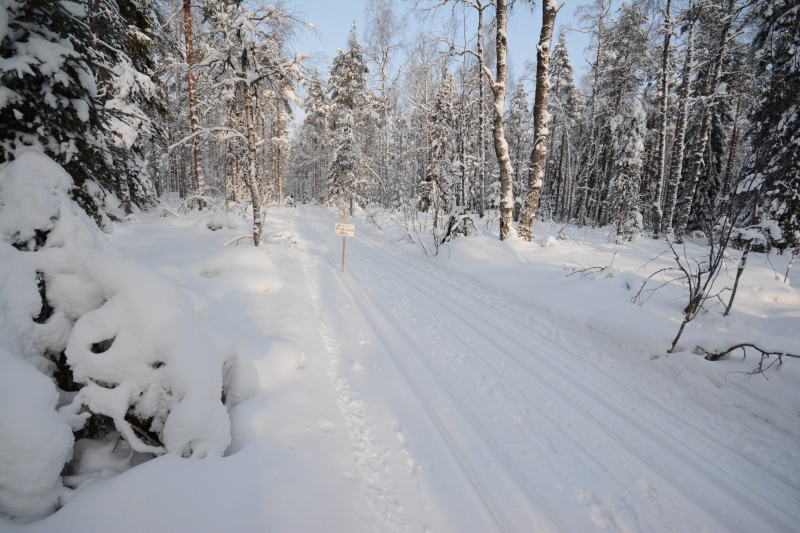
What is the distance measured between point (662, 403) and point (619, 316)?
1853 mm

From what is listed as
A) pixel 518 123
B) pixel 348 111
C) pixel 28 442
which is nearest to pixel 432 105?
pixel 348 111

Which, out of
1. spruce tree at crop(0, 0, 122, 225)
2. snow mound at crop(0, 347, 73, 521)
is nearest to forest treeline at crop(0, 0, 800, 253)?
spruce tree at crop(0, 0, 122, 225)

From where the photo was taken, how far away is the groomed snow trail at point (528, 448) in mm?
2369

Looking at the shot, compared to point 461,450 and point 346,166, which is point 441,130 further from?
point 461,450

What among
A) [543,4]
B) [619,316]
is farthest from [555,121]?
[619,316]

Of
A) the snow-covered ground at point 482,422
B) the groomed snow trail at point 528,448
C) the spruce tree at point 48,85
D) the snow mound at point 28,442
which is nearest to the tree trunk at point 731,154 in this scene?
the snow-covered ground at point 482,422

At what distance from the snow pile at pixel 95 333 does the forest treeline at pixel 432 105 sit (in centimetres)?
107

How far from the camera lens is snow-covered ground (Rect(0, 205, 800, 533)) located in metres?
2.07

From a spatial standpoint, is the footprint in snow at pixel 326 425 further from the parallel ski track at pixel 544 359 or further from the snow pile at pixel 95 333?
the parallel ski track at pixel 544 359

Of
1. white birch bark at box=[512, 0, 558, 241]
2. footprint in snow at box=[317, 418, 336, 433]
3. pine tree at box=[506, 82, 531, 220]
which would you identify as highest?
pine tree at box=[506, 82, 531, 220]

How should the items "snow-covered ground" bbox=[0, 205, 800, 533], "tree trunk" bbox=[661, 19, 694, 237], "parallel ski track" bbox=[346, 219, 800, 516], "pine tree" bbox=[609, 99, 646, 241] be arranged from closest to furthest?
"snow-covered ground" bbox=[0, 205, 800, 533], "parallel ski track" bbox=[346, 219, 800, 516], "tree trunk" bbox=[661, 19, 694, 237], "pine tree" bbox=[609, 99, 646, 241]

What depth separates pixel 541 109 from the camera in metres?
9.05

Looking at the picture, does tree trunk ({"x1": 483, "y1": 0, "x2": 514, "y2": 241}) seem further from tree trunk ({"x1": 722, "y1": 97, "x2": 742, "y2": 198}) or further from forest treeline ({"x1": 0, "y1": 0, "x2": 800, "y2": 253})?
tree trunk ({"x1": 722, "y1": 97, "x2": 742, "y2": 198})

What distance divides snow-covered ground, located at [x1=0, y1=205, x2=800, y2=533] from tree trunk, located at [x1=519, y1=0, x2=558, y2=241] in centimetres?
400
